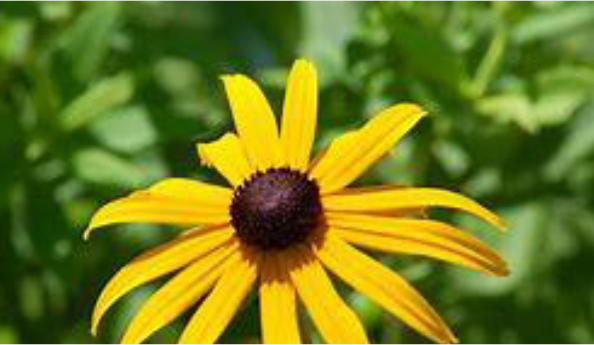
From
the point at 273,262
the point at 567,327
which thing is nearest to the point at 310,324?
the point at 273,262

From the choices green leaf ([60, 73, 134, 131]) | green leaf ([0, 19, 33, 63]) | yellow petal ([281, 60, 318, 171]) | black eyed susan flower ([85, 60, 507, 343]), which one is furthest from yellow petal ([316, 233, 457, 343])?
green leaf ([0, 19, 33, 63])

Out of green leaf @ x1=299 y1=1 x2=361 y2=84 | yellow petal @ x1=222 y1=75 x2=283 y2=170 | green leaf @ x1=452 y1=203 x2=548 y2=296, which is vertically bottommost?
green leaf @ x1=452 y1=203 x2=548 y2=296

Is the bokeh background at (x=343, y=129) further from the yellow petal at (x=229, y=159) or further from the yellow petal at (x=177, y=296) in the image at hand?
the yellow petal at (x=177, y=296)

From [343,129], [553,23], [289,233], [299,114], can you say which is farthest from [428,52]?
[289,233]

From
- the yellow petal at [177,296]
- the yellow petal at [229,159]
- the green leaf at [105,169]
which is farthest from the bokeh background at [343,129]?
the yellow petal at [177,296]

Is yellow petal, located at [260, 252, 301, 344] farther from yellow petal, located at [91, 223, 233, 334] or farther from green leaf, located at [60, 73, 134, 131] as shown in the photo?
green leaf, located at [60, 73, 134, 131]

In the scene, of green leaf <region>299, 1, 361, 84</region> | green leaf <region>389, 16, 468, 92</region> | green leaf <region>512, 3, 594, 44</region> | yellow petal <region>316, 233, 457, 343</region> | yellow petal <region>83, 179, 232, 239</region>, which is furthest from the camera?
green leaf <region>299, 1, 361, 84</region>
